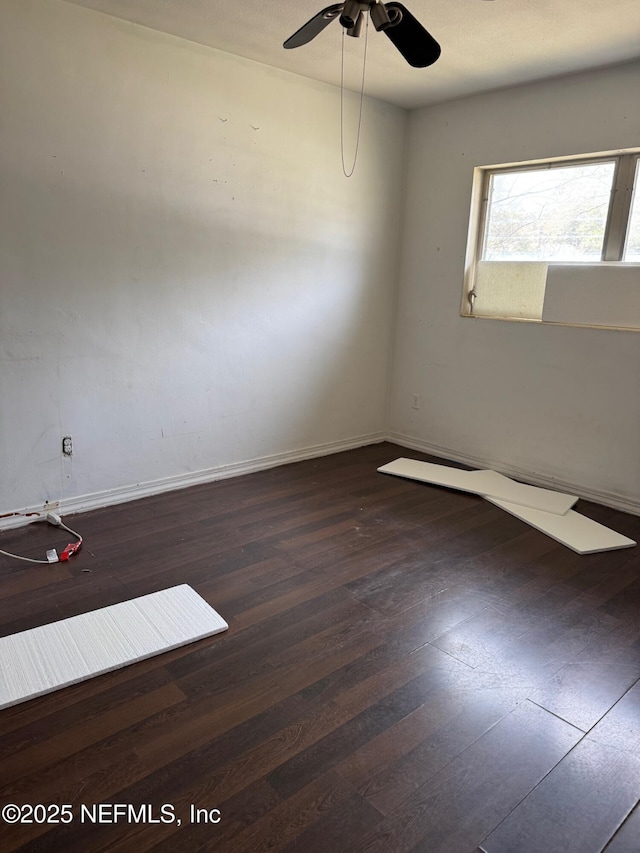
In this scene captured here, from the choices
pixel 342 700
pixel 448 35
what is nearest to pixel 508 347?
pixel 448 35

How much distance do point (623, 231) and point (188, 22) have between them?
107 inches

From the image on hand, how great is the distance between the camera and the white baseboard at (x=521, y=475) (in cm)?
368

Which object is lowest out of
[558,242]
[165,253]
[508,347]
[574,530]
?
[574,530]

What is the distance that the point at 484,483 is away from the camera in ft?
13.0

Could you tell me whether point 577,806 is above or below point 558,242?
below

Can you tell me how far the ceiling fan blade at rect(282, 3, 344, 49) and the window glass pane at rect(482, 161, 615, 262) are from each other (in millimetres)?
2209

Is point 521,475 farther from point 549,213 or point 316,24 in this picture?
point 316,24

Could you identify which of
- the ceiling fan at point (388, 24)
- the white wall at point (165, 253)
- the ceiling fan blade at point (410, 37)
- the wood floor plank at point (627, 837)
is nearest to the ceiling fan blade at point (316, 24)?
the ceiling fan at point (388, 24)

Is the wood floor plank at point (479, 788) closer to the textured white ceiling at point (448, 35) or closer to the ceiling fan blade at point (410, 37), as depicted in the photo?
the ceiling fan blade at point (410, 37)

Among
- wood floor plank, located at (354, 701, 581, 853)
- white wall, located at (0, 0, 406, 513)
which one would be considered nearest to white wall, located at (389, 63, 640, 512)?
white wall, located at (0, 0, 406, 513)

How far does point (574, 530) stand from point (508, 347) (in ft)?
4.68

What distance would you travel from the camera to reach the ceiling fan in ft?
6.61

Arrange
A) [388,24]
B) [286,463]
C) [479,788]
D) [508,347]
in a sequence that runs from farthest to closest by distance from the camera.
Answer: [286,463] → [508,347] → [388,24] → [479,788]

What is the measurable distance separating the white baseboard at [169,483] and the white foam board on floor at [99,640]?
1.07 meters
